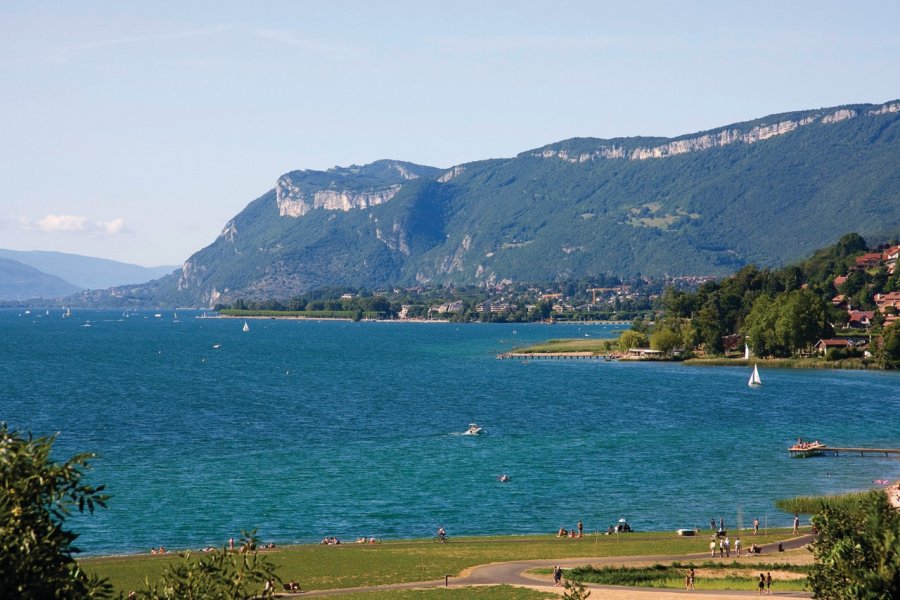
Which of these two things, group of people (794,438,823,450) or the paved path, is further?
group of people (794,438,823,450)

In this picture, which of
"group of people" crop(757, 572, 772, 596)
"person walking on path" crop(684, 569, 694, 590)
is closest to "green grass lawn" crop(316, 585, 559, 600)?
"person walking on path" crop(684, 569, 694, 590)

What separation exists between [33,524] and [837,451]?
8705 cm

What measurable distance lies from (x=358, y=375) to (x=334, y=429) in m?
72.9

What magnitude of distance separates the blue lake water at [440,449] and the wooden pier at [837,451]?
1.63 metres

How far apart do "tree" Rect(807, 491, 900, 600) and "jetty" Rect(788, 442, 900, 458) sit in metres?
63.1

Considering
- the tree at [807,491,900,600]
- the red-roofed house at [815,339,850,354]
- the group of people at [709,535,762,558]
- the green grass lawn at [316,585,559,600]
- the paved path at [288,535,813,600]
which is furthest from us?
the red-roofed house at [815,339,850,354]

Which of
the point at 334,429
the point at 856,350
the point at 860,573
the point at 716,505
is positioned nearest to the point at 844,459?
the point at 716,505

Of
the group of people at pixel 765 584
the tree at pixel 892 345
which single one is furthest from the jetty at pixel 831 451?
the tree at pixel 892 345

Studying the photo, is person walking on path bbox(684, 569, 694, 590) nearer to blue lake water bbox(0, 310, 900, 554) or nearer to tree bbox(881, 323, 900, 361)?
blue lake water bbox(0, 310, 900, 554)

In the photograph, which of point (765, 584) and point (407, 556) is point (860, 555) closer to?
point (765, 584)

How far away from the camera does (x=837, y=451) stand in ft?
327

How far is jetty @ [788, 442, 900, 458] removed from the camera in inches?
3846

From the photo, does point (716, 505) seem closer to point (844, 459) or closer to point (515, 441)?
point (844, 459)

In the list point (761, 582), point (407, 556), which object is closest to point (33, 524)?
point (761, 582)
